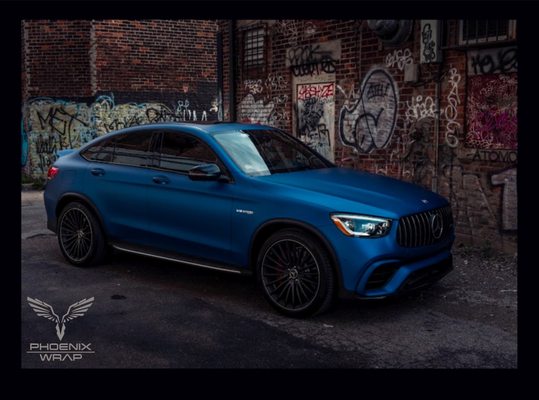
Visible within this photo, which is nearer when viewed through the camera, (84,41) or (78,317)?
(78,317)

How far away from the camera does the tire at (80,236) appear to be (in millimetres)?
7375

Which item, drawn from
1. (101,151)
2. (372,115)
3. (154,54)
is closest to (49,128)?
(154,54)

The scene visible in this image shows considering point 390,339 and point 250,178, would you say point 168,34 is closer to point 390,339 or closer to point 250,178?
point 250,178

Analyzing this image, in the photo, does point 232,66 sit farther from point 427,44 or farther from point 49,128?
point 49,128

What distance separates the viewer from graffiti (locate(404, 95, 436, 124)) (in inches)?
358

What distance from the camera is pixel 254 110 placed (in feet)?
41.7

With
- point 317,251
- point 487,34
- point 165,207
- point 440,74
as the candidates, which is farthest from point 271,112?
point 317,251

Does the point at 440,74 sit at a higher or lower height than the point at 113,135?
higher

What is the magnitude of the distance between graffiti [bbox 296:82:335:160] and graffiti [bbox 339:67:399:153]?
1.19ft

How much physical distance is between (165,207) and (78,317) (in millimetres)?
1423

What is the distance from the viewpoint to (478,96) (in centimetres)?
842

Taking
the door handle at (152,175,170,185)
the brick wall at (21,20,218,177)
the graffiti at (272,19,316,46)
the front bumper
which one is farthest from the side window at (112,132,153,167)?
the brick wall at (21,20,218,177)

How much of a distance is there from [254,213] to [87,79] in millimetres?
13145

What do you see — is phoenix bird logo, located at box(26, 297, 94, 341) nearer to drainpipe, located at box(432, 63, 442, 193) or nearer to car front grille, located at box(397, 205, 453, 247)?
car front grille, located at box(397, 205, 453, 247)
